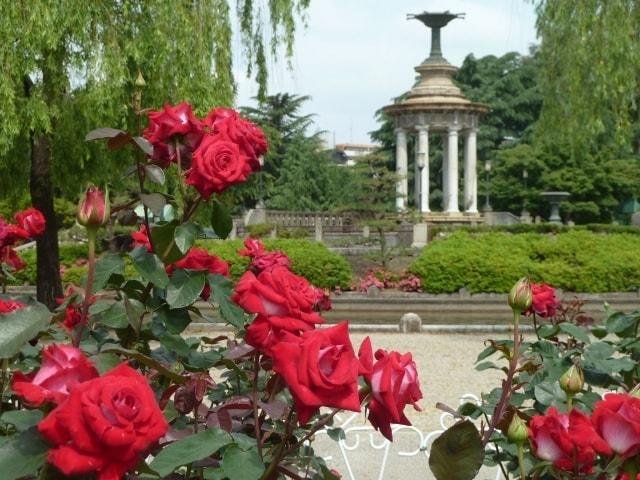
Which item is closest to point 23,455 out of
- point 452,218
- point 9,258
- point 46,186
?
point 9,258

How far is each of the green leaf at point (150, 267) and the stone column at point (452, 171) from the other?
3063cm

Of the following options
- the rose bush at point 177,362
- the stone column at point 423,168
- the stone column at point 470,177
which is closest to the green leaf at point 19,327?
the rose bush at point 177,362

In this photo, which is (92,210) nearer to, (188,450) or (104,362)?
(104,362)

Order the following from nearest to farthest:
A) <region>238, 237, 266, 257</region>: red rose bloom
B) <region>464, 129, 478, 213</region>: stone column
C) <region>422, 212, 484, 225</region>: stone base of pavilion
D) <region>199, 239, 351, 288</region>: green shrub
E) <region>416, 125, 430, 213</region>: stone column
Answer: <region>238, 237, 266, 257</region>: red rose bloom, <region>199, 239, 351, 288</region>: green shrub, <region>422, 212, 484, 225</region>: stone base of pavilion, <region>416, 125, 430, 213</region>: stone column, <region>464, 129, 478, 213</region>: stone column

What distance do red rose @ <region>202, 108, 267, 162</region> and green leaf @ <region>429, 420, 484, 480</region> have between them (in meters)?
0.69

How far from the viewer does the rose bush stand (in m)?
0.88

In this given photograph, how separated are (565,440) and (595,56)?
1171cm

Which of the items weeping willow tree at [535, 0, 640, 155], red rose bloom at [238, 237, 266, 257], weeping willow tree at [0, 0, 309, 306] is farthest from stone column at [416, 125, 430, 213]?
red rose bloom at [238, 237, 266, 257]

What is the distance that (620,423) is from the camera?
1140 millimetres

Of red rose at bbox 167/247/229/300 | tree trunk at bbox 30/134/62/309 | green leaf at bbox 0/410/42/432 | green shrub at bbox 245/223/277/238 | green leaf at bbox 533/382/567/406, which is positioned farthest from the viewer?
green shrub at bbox 245/223/277/238

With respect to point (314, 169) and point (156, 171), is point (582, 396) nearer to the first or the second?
point (156, 171)

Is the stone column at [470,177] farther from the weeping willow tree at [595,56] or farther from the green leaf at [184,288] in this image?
the green leaf at [184,288]

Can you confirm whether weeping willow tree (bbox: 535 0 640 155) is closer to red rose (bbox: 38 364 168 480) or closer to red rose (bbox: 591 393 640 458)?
red rose (bbox: 591 393 640 458)

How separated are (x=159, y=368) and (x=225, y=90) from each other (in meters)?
8.64
